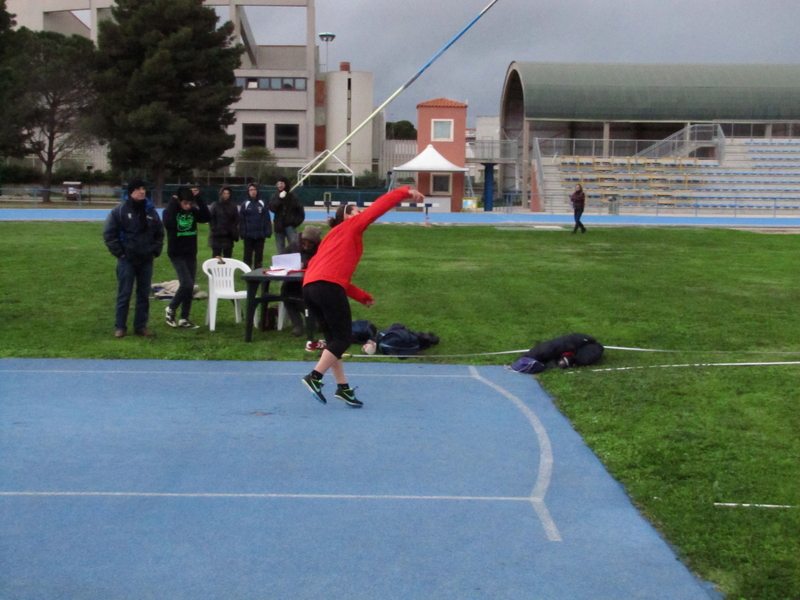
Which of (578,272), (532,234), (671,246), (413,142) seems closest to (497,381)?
(578,272)

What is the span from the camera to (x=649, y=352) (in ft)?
36.8

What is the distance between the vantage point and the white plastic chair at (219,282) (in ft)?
40.3

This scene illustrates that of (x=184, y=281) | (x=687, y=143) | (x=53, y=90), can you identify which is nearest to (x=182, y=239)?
(x=184, y=281)

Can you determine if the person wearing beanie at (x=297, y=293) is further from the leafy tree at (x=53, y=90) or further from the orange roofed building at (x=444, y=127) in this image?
the leafy tree at (x=53, y=90)

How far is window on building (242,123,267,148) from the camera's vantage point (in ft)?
220

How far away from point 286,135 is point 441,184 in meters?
22.8

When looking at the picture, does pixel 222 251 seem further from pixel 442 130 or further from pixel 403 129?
pixel 403 129

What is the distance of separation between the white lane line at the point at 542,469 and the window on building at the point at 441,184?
126ft

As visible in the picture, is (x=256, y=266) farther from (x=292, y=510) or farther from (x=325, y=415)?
(x=292, y=510)

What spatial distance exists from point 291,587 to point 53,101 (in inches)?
2148

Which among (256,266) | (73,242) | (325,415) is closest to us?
(325,415)

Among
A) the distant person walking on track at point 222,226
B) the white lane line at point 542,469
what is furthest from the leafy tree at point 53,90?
the white lane line at point 542,469

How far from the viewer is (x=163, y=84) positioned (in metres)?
49.7

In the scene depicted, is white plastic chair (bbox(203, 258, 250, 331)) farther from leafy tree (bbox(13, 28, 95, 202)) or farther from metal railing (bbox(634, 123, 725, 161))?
leafy tree (bbox(13, 28, 95, 202))
